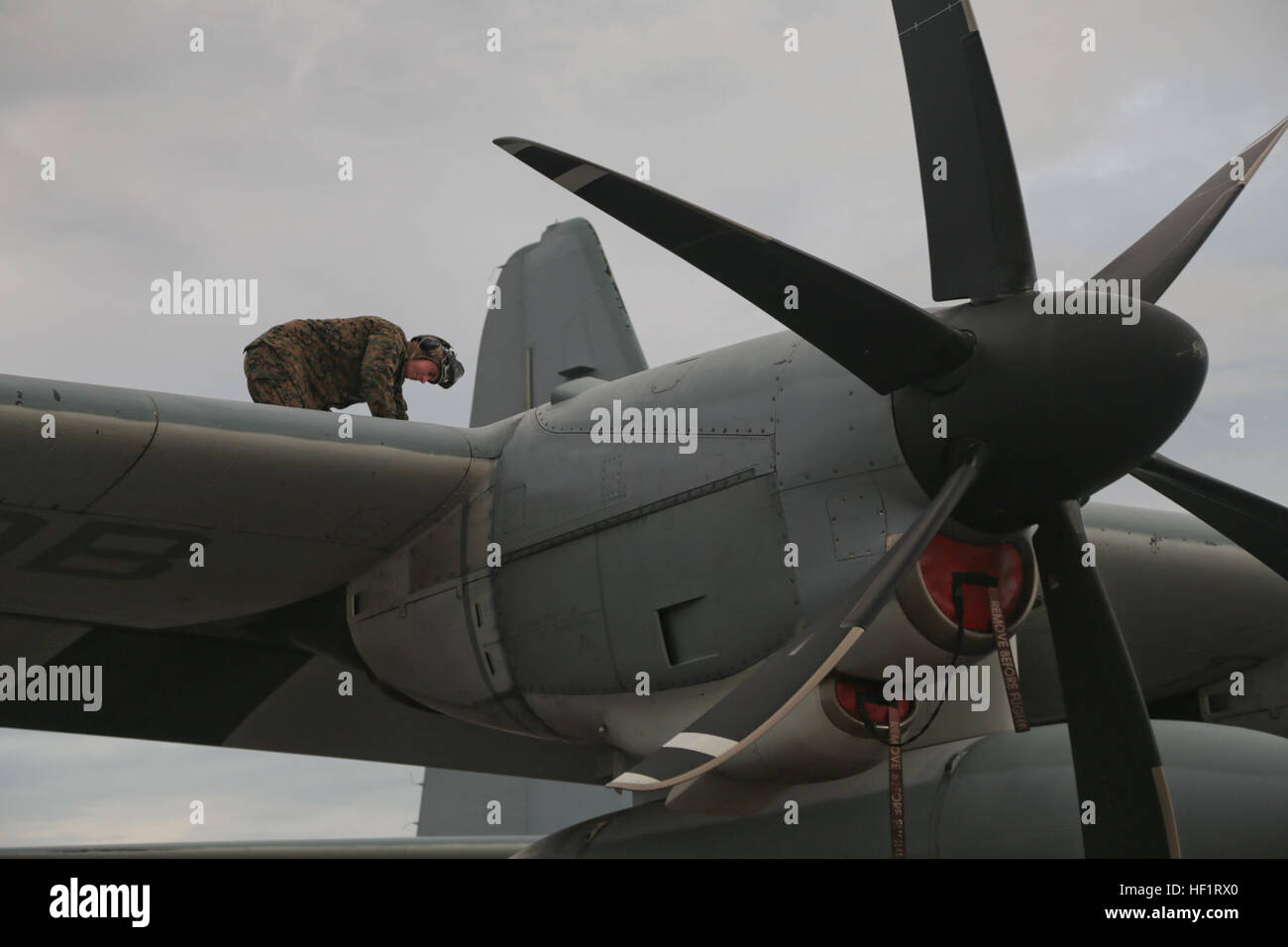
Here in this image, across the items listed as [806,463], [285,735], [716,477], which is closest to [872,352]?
[806,463]

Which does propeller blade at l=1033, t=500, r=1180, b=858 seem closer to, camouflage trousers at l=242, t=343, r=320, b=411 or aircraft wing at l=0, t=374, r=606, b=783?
aircraft wing at l=0, t=374, r=606, b=783

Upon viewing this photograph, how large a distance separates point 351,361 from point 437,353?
615 mm

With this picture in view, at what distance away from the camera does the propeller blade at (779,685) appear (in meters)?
5.20

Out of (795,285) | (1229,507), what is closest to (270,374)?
(795,285)

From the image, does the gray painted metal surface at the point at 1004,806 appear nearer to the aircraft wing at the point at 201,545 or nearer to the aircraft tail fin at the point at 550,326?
the aircraft wing at the point at 201,545

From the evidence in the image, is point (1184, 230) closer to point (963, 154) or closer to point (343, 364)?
point (963, 154)

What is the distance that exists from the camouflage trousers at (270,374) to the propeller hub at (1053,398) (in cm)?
465

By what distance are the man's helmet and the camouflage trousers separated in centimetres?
93

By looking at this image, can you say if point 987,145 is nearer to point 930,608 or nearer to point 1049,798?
point 930,608

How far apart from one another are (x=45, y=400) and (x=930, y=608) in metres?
4.58

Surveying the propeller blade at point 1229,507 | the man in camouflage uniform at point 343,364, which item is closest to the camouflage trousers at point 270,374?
the man in camouflage uniform at point 343,364

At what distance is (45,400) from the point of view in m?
6.66
